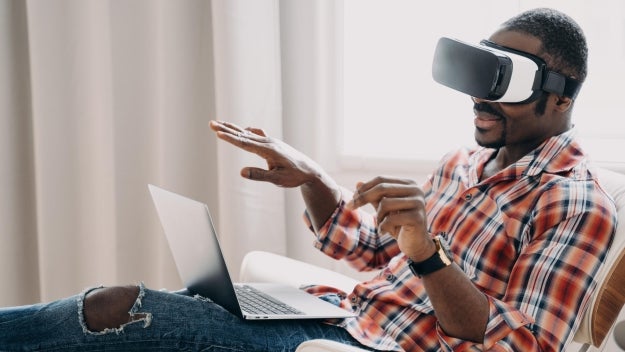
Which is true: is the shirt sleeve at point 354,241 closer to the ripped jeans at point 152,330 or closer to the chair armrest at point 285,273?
the chair armrest at point 285,273

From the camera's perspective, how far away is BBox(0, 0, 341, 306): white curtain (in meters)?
2.27

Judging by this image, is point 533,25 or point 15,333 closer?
point 15,333

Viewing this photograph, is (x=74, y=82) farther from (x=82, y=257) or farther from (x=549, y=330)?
(x=549, y=330)

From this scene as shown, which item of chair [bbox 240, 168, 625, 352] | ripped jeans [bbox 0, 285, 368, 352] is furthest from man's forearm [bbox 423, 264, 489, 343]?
ripped jeans [bbox 0, 285, 368, 352]

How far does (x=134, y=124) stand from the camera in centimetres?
244

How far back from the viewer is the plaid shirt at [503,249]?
4.08ft

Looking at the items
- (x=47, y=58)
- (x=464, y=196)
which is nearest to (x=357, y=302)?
(x=464, y=196)

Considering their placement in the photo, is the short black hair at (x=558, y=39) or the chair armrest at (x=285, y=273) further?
the chair armrest at (x=285, y=273)

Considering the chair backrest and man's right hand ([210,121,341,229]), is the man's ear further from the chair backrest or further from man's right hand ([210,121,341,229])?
man's right hand ([210,121,341,229])

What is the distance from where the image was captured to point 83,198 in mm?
2410

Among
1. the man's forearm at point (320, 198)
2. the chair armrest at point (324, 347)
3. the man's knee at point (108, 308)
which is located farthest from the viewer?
the man's forearm at point (320, 198)

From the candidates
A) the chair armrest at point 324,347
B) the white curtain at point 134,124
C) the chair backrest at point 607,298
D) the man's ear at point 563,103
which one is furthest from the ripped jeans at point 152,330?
the white curtain at point 134,124

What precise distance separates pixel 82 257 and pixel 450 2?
48.8 inches

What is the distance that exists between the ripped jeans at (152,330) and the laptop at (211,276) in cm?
3
